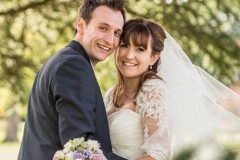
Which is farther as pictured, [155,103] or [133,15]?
[133,15]

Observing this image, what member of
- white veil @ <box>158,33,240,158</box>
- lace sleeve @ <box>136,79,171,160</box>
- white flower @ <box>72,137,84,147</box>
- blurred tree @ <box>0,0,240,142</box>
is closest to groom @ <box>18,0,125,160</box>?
white flower @ <box>72,137,84,147</box>

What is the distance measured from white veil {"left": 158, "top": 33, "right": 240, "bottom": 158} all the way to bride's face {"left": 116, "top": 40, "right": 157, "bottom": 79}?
0.17 meters

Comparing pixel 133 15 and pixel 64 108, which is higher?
pixel 64 108

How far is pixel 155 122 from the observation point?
3.73m

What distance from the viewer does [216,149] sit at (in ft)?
13.4

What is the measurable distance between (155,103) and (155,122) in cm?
11

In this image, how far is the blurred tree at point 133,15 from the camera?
7.01 meters

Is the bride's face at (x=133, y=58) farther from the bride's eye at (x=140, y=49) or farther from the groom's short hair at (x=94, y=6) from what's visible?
the groom's short hair at (x=94, y=6)

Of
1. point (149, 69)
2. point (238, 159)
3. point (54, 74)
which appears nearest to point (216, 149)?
point (238, 159)

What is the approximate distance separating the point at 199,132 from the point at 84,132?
3.08 ft

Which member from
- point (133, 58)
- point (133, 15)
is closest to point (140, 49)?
point (133, 58)

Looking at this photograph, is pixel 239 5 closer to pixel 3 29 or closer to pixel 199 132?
pixel 3 29

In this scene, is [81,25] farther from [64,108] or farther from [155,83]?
[64,108]

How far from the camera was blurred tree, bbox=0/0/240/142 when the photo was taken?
7012 mm
